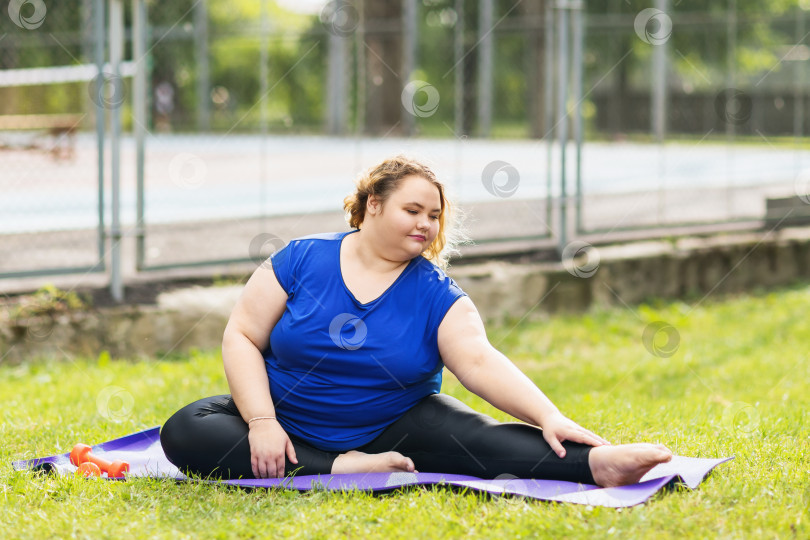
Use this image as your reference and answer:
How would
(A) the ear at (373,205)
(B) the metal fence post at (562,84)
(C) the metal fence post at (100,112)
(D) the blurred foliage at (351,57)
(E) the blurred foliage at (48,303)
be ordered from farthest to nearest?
(D) the blurred foliage at (351,57), (B) the metal fence post at (562,84), (C) the metal fence post at (100,112), (E) the blurred foliage at (48,303), (A) the ear at (373,205)

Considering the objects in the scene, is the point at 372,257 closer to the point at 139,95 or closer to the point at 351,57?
the point at 139,95

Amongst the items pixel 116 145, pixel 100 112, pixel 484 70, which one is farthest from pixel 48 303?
pixel 484 70

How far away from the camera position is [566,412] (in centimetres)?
509

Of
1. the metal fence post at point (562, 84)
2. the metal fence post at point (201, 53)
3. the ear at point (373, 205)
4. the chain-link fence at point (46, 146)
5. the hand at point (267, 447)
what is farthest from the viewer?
the metal fence post at point (201, 53)

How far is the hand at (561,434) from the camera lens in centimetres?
356

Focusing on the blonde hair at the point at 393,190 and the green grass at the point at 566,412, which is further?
the blonde hair at the point at 393,190

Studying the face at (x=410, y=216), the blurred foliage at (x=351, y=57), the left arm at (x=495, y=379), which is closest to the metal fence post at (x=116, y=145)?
the blurred foliage at (x=351, y=57)

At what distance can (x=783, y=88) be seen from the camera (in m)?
19.2

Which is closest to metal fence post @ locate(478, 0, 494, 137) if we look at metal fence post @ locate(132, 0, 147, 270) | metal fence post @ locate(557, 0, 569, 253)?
metal fence post @ locate(557, 0, 569, 253)

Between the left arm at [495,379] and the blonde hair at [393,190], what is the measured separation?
0.28m

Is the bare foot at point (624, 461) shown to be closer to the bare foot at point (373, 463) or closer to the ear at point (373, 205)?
the bare foot at point (373, 463)

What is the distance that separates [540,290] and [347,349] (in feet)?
14.8

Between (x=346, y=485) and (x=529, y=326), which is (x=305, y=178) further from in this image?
(x=346, y=485)

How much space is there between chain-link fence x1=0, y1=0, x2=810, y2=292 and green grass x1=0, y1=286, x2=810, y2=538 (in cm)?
116
